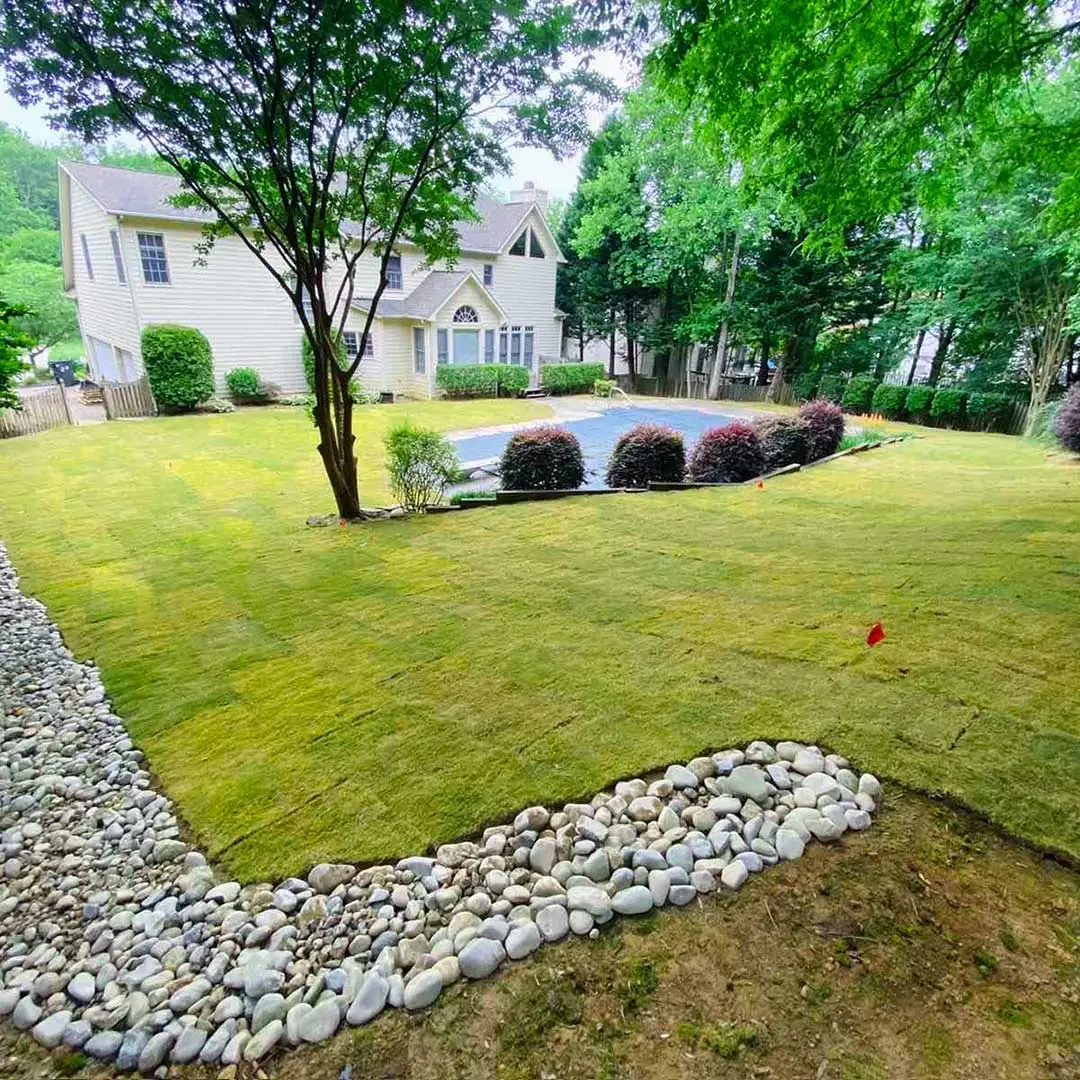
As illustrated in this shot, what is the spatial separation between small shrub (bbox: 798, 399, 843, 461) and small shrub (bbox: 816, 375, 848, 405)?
32.7 feet

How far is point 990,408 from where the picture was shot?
16109 mm

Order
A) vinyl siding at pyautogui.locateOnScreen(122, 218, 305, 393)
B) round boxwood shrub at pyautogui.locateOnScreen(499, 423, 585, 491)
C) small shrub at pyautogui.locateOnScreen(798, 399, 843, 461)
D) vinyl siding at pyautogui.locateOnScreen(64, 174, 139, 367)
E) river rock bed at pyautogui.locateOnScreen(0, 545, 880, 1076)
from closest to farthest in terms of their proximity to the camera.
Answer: river rock bed at pyautogui.locateOnScreen(0, 545, 880, 1076) < round boxwood shrub at pyautogui.locateOnScreen(499, 423, 585, 491) < small shrub at pyautogui.locateOnScreen(798, 399, 843, 461) < vinyl siding at pyautogui.locateOnScreen(122, 218, 305, 393) < vinyl siding at pyautogui.locateOnScreen(64, 174, 139, 367)

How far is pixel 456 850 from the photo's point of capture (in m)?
2.16

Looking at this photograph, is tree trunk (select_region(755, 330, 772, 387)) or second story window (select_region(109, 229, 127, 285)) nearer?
second story window (select_region(109, 229, 127, 285))

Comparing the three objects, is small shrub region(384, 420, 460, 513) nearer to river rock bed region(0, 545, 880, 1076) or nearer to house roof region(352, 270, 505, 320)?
river rock bed region(0, 545, 880, 1076)

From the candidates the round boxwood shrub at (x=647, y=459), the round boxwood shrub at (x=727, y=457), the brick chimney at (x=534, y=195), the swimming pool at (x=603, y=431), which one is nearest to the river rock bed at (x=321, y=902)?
the round boxwood shrub at (x=647, y=459)

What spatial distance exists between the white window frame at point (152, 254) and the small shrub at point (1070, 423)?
64.8 ft

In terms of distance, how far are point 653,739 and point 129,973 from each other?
2.02 metres

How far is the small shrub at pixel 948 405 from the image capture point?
1656 centimetres

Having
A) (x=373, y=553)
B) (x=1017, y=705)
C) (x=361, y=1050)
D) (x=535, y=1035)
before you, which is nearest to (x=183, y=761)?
(x=361, y=1050)

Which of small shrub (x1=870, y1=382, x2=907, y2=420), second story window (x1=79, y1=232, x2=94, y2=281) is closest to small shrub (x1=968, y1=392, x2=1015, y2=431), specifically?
small shrub (x1=870, y1=382, x2=907, y2=420)

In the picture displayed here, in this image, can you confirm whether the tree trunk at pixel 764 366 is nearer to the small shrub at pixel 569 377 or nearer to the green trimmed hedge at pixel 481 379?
the small shrub at pixel 569 377

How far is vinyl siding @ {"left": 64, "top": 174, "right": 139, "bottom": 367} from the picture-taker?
1574cm

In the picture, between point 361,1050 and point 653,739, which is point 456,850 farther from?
point 653,739
